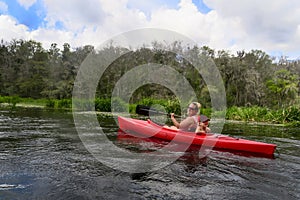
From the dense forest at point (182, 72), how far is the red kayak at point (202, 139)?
13.5m

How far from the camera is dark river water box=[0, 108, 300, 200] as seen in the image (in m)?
3.27

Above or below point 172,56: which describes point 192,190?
below

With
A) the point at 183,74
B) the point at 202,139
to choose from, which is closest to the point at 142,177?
→ the point at 202,139

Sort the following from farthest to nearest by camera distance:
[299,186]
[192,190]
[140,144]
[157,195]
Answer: [140,144] < [299,186] < [192,190] < [157,195]

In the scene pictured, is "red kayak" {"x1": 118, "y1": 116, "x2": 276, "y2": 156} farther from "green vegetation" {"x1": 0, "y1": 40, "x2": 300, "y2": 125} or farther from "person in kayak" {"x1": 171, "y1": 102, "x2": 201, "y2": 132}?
"green vegetation" {"x1": 0, "y1": 40, "x2": 300, "y2": 125}

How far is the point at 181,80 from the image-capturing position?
21.9 metres

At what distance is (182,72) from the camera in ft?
76.3

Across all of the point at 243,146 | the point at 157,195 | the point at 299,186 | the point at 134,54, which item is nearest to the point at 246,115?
the point at 243,146

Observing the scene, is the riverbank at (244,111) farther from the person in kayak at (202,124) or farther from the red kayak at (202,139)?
the red kayak at (202,139)

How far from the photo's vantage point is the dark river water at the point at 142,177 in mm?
3270

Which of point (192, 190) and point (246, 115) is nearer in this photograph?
point (192, 190)

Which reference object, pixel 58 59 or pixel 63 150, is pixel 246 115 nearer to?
pixel 63 150

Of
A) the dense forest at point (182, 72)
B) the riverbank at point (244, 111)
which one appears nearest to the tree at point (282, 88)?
the dense forest at point (182, 72)

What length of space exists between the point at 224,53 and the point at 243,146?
61.1 feet
